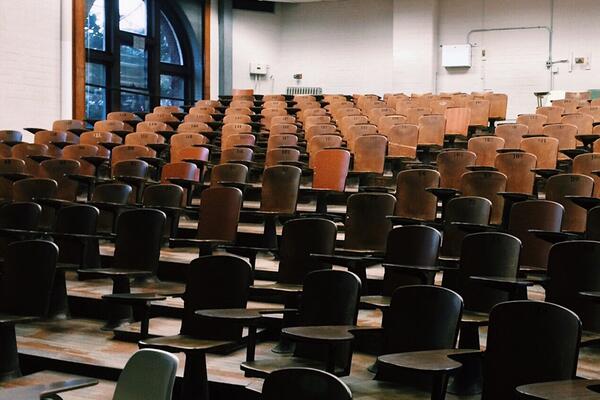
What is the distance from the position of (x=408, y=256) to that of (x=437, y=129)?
3.04m

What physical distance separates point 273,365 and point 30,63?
602 cm

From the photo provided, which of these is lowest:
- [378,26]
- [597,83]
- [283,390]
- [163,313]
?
[163,313]

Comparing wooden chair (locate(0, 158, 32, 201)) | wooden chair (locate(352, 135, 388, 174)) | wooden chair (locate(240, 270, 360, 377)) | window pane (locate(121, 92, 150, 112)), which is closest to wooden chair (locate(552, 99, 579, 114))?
wooden chair (locate(352, 135, 388, 174))

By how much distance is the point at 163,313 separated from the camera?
3588mm

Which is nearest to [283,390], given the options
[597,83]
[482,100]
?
[482,100]

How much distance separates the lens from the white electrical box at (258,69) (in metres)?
11.7

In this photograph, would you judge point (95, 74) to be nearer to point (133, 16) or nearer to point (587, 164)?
point (133, 16)

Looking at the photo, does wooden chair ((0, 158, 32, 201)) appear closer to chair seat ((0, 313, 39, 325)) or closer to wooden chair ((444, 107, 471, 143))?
chair seat ((0, 313, 39, 325))

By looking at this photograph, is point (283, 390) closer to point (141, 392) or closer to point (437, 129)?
point (141, 392)

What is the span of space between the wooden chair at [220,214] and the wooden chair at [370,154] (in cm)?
144

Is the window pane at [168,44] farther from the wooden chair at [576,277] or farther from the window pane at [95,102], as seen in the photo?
the wooden chair at [576,277]

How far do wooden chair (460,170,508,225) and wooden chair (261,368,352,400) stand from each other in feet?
7.95

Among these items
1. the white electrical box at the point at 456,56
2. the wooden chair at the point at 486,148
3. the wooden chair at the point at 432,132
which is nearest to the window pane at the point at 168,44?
the white electrical box at the point at 456,56

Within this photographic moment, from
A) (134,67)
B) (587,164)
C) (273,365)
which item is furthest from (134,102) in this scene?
(273,365)
